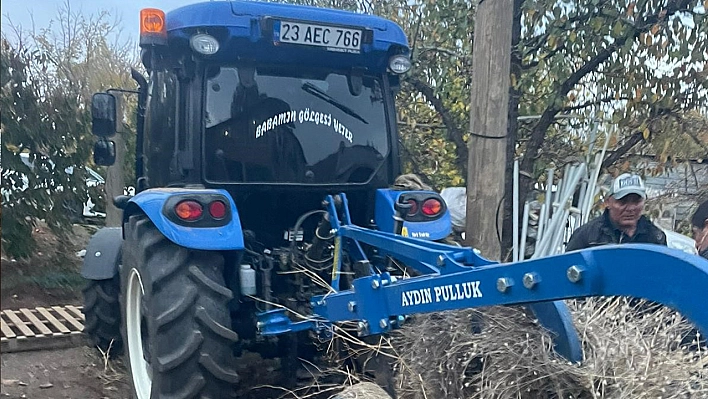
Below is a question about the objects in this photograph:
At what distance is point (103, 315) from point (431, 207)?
2339 millimetres

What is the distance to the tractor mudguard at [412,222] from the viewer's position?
153 inches

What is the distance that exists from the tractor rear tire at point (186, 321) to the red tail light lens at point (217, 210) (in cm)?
18

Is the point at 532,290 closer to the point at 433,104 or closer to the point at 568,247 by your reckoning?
the point at 568,247

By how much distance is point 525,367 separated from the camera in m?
Answer: 2.42

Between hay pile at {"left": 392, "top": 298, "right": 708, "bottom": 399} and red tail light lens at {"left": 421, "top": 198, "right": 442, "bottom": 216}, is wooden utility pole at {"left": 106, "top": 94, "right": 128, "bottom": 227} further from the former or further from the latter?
hay pile at {"left": 392, "top": 298, "right": 708, "bottom": 399}

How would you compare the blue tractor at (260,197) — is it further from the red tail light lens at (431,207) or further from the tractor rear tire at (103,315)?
the tractor rear tire at (103,315)

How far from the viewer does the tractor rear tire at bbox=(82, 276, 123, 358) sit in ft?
15.5

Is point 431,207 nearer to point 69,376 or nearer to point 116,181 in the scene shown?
point 69,376

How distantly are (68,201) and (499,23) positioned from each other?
479cm

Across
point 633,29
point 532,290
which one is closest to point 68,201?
point 633,29

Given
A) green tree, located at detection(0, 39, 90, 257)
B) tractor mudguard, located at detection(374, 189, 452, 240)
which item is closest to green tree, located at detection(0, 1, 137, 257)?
green tree, located at detection(0, 39, 90, 257)

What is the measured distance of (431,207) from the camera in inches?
157

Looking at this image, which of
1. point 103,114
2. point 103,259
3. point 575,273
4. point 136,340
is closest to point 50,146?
point 103,259

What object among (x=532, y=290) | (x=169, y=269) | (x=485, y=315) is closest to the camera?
(x=532, y=290)
